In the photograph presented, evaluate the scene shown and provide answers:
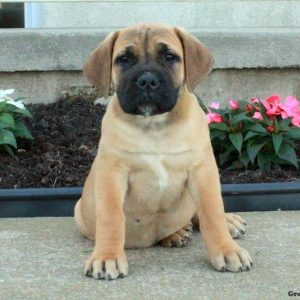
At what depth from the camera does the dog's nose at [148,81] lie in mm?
3660

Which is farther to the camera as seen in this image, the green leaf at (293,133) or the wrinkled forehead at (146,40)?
the green leaf at (293,133)

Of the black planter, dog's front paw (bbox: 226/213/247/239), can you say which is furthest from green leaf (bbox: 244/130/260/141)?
dog's front paw (bbox: 226/213/247/239)

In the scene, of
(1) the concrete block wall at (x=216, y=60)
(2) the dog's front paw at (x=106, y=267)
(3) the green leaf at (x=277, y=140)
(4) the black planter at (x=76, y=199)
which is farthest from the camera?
(1) the concrete block wall at (x=216, y=60)

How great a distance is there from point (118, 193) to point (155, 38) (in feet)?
2.47

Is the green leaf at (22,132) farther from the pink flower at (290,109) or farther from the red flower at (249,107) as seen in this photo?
the pink flower at (290,109)

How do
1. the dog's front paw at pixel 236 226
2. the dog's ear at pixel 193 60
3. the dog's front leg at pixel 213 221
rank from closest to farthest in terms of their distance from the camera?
the dog's front leg at pixel 213 221 → the dog's ear at pixel 193 60 → the dog's front paw at pixel 236 226

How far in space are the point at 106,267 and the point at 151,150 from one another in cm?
60

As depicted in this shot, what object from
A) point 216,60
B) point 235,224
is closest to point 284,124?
point 216,60

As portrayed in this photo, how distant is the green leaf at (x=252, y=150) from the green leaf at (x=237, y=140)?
0.06 metres

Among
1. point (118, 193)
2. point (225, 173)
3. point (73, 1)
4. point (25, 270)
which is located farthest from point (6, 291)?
point (73, 1)

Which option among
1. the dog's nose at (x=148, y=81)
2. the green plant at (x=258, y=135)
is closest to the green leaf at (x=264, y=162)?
the green plant at (x=258, y=135)

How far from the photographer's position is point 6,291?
3.61 metres

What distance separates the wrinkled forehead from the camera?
3.82m

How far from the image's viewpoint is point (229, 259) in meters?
3.79
